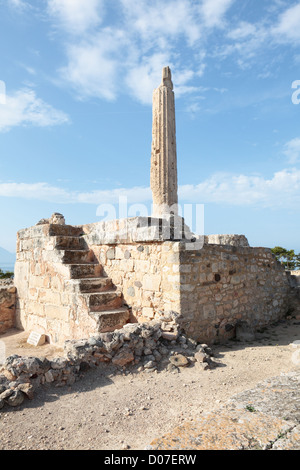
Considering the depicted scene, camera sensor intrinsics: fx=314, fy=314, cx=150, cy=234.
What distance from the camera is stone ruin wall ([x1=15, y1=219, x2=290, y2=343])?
4551mm

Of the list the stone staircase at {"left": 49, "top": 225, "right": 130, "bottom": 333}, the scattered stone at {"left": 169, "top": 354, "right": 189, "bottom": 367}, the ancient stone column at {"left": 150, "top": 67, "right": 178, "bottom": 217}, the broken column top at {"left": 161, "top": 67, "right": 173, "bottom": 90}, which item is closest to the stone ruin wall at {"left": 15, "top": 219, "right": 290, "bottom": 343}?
the stone staircase at {"left": 49, "top": 225, "right": 130, "bottom": 333}

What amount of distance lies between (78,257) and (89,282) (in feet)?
2.48

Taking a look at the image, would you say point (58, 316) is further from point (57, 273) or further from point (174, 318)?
point (174, 318)

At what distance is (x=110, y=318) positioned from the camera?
464cm

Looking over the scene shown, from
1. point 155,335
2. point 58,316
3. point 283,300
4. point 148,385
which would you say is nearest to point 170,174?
point 283,300

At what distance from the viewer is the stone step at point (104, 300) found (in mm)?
4758

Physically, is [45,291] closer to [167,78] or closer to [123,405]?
[123,405]

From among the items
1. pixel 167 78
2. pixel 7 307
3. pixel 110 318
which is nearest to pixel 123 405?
pixel 110 318

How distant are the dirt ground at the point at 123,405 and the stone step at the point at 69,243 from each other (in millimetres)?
2838

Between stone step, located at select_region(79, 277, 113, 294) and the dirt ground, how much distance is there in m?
1.70

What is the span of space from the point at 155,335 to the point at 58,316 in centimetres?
214

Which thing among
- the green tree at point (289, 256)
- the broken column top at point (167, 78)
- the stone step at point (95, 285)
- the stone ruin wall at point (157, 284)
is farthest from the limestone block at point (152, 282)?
the green tree at point (289, 256)

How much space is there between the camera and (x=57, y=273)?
18.1ft

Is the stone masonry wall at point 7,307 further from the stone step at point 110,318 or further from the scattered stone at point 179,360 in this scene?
the scattered stone at point 179,360
